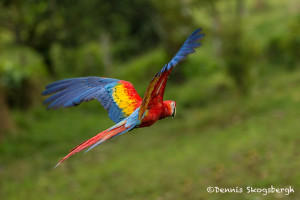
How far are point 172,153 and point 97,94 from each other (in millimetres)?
6492

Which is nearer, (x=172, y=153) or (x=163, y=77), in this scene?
(x=163, y=77)

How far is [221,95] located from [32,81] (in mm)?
5641

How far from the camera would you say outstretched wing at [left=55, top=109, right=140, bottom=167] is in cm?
271

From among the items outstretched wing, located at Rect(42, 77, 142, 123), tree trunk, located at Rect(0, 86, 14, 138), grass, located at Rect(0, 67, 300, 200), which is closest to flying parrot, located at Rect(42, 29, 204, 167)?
outstretched wing, located at Rect(42, 77, 142, 123)

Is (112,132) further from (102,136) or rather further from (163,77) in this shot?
(163,77)

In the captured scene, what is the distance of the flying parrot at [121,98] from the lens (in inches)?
109

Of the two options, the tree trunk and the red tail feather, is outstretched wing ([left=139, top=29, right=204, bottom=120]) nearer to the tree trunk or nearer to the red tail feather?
the red tail feather

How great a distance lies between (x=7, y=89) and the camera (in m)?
14.5

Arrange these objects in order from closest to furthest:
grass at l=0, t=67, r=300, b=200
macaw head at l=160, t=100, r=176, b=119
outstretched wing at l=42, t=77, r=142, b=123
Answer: macaw head at l=160, t=100, r=176, b=119 → outstretched wing at l=42, t=77, r=142, b=123 → grass at l=0, t=67, r=300, b=200

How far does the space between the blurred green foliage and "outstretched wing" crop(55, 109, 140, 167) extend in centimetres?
412

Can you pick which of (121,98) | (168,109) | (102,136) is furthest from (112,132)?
(121,98)

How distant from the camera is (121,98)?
137 inches

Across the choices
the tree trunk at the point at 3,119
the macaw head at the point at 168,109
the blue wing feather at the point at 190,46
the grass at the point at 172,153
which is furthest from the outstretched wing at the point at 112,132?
the tree trunk at the point at 3,119

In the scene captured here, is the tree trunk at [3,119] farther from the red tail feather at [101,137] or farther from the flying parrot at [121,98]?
the red tail feather at [101,137]
